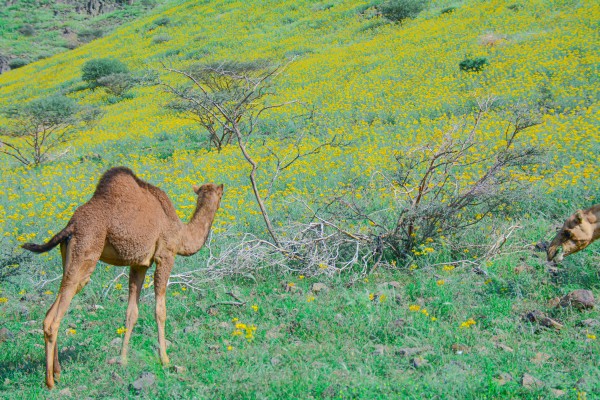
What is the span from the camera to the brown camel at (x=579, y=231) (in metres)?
4.70

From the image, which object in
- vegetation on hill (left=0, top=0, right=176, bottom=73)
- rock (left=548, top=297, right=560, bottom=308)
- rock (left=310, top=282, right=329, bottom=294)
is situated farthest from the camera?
vegetation on hill (left=0, top=0, right=176, bottom=73)

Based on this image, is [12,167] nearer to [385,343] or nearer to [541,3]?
[385,343]

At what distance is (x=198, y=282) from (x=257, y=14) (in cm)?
3717

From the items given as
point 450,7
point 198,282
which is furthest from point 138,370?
point 450,7

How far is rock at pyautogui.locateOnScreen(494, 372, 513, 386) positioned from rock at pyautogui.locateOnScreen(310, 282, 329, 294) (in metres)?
2.23

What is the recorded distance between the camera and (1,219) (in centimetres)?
931

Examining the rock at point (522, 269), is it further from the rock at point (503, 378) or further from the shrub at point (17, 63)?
the shrub at point (17, 63)

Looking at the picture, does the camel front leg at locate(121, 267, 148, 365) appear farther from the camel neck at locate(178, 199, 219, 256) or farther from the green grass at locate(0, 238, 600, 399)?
the camel neck at locate(178, 199, 219, 256)

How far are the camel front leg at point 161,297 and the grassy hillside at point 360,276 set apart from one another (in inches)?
5.1

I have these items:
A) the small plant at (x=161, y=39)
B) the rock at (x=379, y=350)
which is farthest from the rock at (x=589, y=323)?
the small plant at (x=161, y=39)

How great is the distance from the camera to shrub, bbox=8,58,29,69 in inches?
2123

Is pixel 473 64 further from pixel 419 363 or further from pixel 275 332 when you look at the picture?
pixel 419 363

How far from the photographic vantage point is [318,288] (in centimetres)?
602

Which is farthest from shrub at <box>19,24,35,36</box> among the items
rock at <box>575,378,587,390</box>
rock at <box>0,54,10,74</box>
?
rock at <box>575,378,587,390</box>
